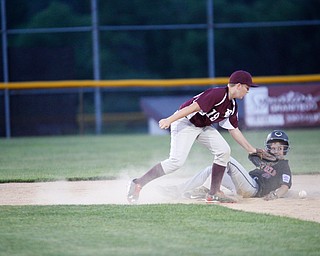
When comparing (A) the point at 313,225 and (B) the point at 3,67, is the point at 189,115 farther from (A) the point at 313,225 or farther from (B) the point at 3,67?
(B) the point at 3,67

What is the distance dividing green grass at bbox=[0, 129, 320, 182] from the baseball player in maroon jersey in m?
2.87

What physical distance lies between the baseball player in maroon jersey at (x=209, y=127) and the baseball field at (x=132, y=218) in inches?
10.6

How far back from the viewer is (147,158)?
1362 cm

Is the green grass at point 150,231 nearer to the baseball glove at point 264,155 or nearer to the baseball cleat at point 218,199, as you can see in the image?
the baseball cleat at point 218,199

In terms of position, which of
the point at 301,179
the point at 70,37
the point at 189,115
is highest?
the point at 70,37

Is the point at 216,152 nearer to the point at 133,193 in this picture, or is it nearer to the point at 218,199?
the point at 218,199

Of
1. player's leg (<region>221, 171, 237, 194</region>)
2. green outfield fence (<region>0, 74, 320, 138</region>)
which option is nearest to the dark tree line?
green outfield fence (<region>0, 74, 320, 138</region>)

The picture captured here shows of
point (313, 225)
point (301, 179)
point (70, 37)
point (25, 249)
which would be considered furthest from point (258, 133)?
point (25, 249)

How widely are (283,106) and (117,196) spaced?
11108mm

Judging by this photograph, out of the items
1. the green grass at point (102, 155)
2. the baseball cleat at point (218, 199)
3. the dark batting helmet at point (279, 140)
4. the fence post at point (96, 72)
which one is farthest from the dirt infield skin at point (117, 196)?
the fence post at point (96, 72)

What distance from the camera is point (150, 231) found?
668 cm

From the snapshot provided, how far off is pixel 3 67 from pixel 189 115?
1314 centimetres

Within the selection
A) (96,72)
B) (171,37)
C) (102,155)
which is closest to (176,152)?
(102,155)

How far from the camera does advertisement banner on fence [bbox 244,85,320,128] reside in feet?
63.6
